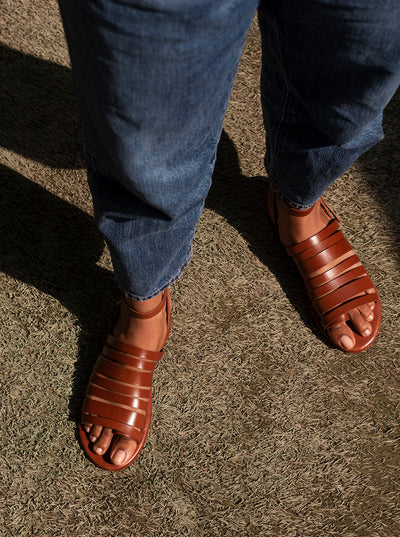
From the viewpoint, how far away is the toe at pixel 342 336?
3.71 ft

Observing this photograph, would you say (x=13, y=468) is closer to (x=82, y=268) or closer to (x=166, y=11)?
(x=82, y=268)

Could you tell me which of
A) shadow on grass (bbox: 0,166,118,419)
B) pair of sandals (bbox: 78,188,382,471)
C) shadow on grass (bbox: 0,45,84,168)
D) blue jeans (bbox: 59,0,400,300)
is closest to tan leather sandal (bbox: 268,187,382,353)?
pair of sandals (bbox: 78,188,382,471)

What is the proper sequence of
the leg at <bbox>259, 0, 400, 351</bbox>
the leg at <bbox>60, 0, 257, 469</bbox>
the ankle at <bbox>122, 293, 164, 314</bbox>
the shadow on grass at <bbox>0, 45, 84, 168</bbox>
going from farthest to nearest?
the shadow on grass at <bbox>0, 45, 84, 168</bbox> → the ankle at <bbox>122, 293, 164, 314</bbox> → the leg at <bbox>259, 0, 400, 351</bbox> → the leg at <bbox>60, 0, 257, 469</bbox>

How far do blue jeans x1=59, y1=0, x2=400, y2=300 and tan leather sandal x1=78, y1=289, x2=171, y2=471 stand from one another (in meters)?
0.17

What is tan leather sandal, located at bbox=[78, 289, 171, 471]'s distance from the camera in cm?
102

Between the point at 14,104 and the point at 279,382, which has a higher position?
the point at 14,104

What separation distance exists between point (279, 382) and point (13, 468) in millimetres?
583

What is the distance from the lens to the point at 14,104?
1.40 metres

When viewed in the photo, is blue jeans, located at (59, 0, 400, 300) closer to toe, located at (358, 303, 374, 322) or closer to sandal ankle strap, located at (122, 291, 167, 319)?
sandal ankle strap, located at (122, 291, 167, 319)

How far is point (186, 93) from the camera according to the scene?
570mm

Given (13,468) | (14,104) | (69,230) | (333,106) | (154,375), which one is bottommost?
(13,468)

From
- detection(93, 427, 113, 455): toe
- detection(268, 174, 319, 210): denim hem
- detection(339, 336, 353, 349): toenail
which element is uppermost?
detection(268, 174, 319, 210): denim hem

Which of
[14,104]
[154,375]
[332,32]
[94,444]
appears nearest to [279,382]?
[154,375]

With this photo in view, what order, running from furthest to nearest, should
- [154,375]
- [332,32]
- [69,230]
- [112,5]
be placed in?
[69,230], [154,375], [332,32], [112,5]
